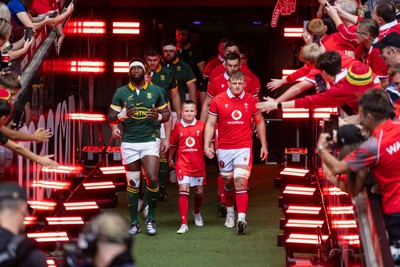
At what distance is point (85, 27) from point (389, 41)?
20.6 ft

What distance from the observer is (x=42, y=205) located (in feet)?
41.5

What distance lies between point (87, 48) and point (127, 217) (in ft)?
9.93

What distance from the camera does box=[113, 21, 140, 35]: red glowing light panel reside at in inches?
667

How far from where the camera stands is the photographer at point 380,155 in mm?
7891

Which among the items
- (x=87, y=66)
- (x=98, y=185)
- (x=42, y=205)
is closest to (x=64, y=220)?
(x=42, y=205)

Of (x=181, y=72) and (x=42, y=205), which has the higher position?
(x=181, y=72)

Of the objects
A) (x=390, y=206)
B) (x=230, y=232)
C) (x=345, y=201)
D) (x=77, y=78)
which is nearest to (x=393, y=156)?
(x=390, y=206)

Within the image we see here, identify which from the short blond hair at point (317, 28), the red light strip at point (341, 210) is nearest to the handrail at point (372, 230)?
the red light strip at point (341, 210)

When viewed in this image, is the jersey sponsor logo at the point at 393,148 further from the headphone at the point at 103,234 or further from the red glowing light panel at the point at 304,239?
the red glowing light panel at the point at 304,239

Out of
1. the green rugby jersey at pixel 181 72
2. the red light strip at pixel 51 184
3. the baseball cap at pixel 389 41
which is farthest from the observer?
the green rugby jersey at pixel 181 72

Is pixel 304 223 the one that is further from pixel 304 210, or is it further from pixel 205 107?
pixel 205 107

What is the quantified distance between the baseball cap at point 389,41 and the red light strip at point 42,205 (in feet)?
14.5

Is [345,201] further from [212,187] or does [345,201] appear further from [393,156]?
[212,187]

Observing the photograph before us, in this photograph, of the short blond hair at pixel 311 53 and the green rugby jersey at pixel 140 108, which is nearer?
the short blond hair at pixel 311 53
